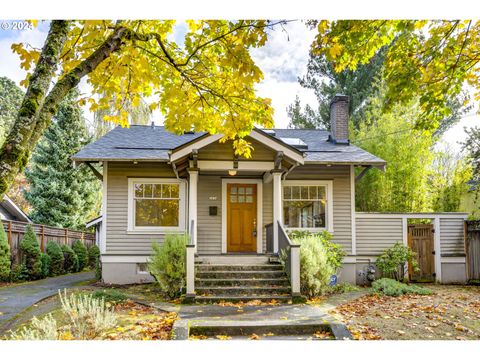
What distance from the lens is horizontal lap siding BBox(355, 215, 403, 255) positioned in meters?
8.64

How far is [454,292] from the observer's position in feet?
23.3

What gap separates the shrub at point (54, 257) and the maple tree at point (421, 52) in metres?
8.83

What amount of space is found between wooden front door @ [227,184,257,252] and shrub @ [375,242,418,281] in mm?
2504

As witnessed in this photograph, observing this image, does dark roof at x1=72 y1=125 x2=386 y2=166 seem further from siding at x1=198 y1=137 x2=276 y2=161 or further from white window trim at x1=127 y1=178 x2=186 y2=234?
white window trim at x1=127 y1=178 x2=186 y2=234

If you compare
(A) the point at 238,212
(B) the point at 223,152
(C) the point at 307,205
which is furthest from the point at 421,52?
(A) the point at 238,212

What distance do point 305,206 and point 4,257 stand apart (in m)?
6.09

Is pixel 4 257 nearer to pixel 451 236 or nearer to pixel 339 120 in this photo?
pixel 339 120

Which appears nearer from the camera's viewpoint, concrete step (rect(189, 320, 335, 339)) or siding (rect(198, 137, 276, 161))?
concrete step (rect(189, 320, 335, 339))

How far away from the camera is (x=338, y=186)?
349 inches

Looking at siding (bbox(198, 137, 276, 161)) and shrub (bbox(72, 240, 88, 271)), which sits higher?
siding (bbox(198, 137, 276, 161))

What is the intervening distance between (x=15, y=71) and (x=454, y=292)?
285 inches

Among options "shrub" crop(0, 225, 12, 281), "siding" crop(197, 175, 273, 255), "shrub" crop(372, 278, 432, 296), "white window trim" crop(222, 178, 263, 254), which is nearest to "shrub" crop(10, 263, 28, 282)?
"shrub" crop(0, 225, 12, 281)

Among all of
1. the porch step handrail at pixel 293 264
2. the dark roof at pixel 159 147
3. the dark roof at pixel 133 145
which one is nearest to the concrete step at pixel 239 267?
the porch step handrail at pixel 293 264

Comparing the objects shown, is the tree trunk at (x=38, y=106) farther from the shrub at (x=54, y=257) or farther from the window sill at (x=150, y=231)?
the shrub at (x=54, y=257)
